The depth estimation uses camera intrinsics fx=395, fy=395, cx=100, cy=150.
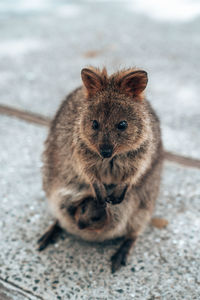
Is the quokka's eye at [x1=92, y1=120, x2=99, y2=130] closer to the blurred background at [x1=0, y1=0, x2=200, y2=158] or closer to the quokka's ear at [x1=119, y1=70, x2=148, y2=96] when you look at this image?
the quokka's ear at [x1=119, y1=70, x2=148, y2=96]

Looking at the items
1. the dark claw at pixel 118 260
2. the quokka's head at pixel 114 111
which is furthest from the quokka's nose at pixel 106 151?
the dark claw at pixel 118 260

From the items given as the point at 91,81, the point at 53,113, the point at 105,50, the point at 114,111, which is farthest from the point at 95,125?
the point at 105,50

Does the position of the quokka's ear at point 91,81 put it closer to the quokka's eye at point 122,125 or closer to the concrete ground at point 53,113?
the quokka's eye at point 122,125

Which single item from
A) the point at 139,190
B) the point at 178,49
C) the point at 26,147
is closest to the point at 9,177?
the point at 26,147

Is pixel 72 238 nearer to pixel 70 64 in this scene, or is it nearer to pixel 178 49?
pixel 70 64

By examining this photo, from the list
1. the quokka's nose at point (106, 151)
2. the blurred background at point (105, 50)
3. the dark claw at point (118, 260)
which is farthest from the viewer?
the blurred background at point (105, 50)
